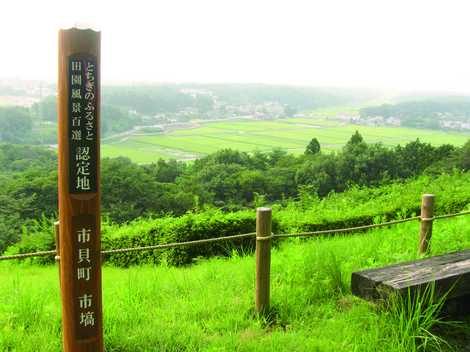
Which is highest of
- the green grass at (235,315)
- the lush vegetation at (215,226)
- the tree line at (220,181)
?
the green grass at (235,315)

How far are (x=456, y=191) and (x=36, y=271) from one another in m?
8.35

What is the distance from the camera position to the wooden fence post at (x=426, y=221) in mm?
4723

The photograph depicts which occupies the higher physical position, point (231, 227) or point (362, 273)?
point (362, 273)

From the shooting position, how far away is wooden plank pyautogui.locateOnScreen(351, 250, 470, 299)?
10.6ft

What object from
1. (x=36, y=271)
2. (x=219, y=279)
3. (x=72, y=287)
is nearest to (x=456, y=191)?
(x=219, y=279)

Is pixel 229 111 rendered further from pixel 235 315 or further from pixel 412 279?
pixel 412 279

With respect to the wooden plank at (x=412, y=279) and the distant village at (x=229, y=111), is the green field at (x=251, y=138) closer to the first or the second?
the distant village at (x=229, y=111)

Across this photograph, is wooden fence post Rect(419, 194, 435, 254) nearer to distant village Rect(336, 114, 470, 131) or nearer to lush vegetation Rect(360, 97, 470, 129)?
distant village Rect(336, 114, 470, 131)

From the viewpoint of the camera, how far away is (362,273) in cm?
345

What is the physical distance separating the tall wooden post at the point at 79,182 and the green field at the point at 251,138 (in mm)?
51513

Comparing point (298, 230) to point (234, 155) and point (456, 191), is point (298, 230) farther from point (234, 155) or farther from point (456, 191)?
point (234, 155)

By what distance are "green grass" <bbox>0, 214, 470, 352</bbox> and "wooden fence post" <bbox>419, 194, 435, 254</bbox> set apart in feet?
0.52

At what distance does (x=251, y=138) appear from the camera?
254ft

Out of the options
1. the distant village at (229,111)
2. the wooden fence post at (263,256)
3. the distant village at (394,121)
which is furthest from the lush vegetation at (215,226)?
the distant village at (229,111)
